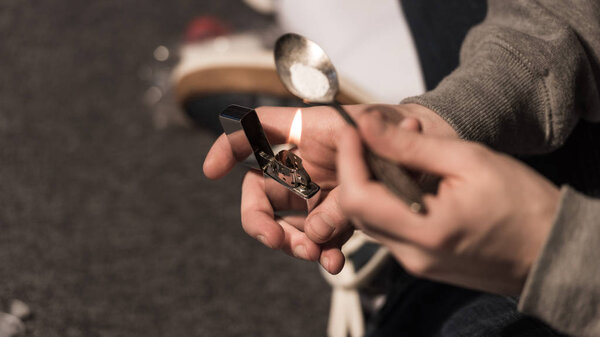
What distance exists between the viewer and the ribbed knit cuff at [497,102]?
50 cm

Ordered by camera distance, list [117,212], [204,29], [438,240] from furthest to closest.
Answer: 1. [204,29]
2. [117,212]
3. [438,240]

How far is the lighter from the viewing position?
500 millimetres

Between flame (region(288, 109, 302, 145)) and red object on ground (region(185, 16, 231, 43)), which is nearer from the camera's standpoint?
flame (region(288, 109, 302, 145))

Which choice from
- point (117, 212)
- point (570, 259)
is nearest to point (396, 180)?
point (570, 259)

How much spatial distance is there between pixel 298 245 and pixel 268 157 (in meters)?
0.09

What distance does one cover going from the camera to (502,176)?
36 cm

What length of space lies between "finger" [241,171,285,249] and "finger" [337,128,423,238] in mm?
156

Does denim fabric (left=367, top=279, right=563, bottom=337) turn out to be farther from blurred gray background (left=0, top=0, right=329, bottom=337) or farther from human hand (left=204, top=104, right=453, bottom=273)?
blurred gray background (left=0, top=0, right=329, bottom=337)

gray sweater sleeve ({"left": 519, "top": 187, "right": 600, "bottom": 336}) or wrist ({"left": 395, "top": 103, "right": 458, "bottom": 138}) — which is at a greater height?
wrist ({"left": 395, "top": 103, "right": 458, "bottom": 138})

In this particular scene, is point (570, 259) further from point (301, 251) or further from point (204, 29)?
point (204, 29)

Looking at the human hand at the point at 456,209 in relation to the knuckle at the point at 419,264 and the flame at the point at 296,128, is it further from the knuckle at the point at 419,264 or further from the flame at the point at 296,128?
the flame at the point at 296,128

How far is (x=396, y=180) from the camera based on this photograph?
371mm

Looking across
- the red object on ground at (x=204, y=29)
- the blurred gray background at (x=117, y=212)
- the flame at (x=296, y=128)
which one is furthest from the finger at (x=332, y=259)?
the red object on ground at (x=204, y=29)

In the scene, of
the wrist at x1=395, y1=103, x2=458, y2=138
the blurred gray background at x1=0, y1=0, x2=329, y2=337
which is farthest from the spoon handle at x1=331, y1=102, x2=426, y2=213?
the blurred gray background at x1=0, y1=0, x2=329, y2=337
